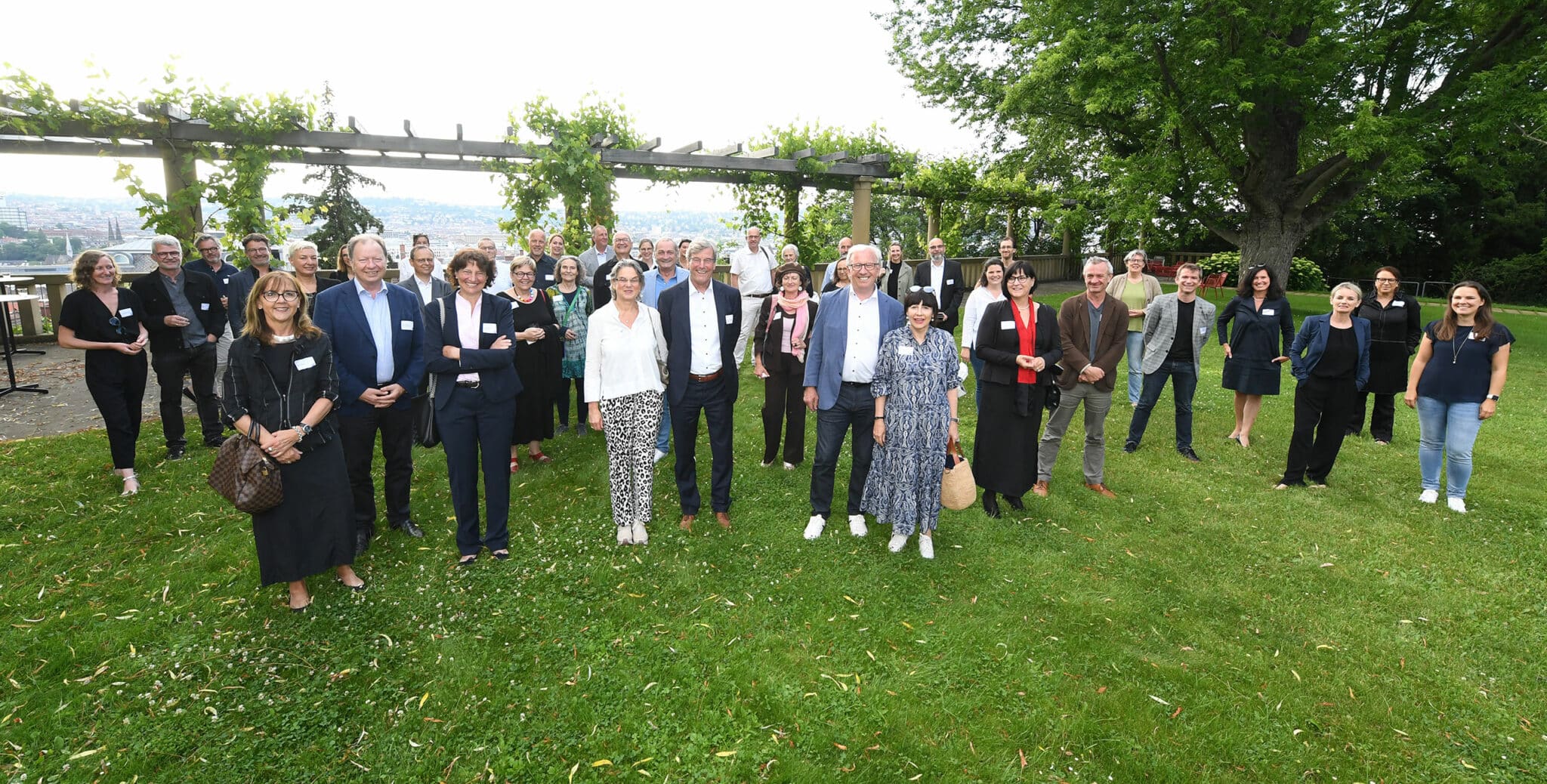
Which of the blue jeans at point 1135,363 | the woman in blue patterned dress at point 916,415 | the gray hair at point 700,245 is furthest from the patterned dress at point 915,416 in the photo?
the blue jeans at point 1135,363

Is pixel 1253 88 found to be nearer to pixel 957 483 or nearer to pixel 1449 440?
pixel 1449 440

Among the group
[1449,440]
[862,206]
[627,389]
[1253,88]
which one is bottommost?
[1449,440]

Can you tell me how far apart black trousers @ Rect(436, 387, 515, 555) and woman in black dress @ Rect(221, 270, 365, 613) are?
22.5 inches

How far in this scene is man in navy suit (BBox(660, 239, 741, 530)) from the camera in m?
4.77

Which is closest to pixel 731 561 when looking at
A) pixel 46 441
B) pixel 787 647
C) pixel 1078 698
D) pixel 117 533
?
pixel 787 647

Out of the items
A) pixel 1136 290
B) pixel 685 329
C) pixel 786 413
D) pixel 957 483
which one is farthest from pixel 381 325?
pixel 1136 290

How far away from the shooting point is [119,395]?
212 inches

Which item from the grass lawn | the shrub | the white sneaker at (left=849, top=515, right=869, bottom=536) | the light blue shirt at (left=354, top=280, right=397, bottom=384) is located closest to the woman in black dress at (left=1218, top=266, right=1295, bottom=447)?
the grass lawn

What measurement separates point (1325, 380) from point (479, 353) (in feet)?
20.9

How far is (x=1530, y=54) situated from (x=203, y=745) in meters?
19.6

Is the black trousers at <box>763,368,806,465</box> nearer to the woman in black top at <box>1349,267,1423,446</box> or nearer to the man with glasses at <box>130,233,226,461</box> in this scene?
the man with glasses at <box>130,233,226,461</box>

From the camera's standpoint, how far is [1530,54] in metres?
12.5

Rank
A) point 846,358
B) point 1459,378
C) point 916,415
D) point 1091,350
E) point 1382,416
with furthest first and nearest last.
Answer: point 1382,416 < point 1091,350 < point 1459,378 < point 846,358 < point 916,415

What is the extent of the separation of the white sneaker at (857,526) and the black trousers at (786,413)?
130 cm
